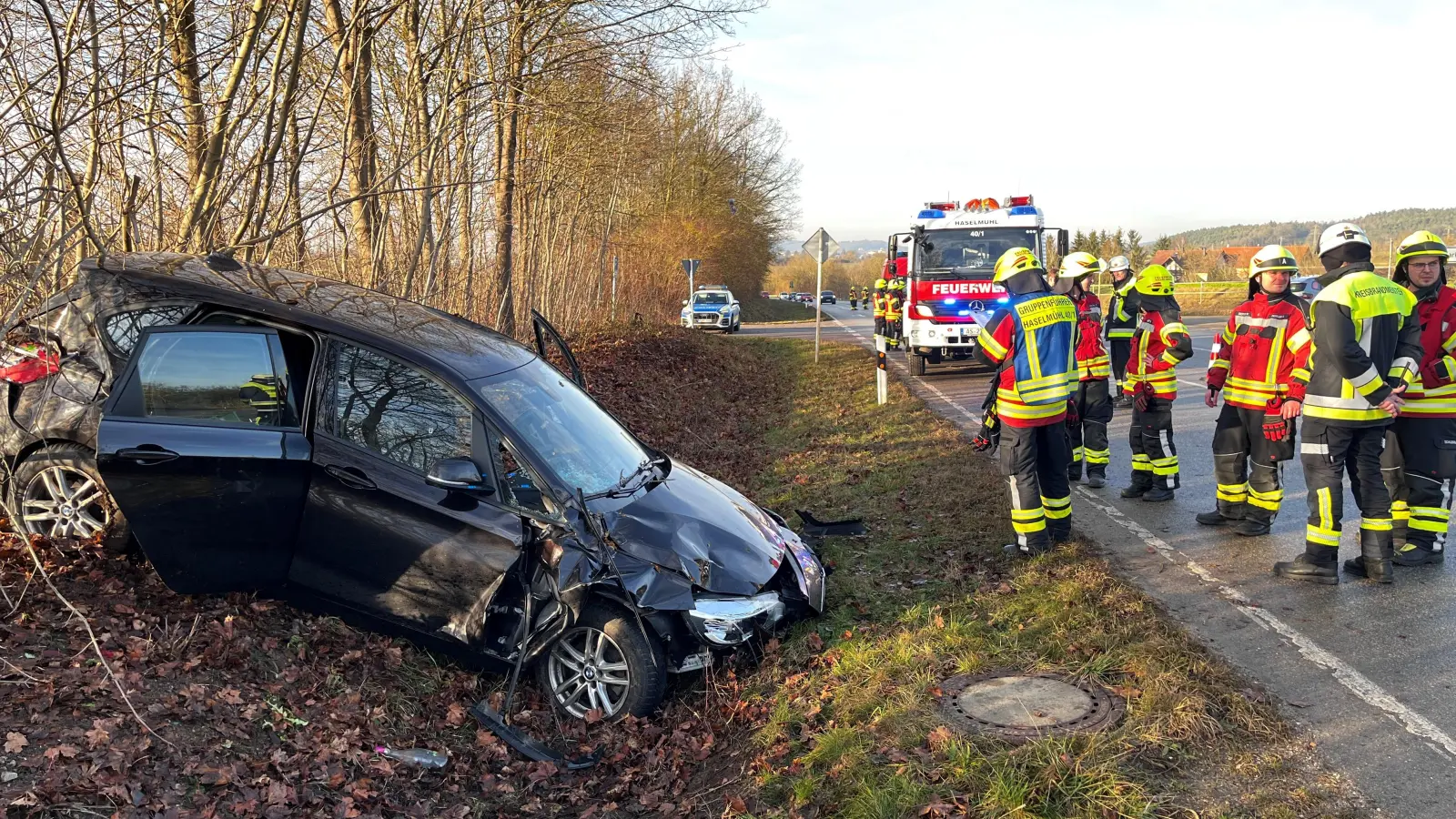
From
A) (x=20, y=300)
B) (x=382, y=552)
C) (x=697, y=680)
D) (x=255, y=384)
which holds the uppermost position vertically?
(x=20, y=300)

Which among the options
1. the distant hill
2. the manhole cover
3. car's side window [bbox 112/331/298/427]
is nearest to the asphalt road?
the manhole cover

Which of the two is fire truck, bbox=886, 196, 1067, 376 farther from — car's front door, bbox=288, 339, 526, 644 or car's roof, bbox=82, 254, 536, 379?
car's front door, bbox=288, 339, 526, 644

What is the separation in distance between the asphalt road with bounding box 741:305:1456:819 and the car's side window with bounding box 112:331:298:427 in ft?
15.5

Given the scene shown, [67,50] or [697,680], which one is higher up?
[67,50]

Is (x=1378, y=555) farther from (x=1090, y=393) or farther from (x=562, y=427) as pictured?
(x=562, y=427)

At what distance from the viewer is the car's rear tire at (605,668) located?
4.30 meters

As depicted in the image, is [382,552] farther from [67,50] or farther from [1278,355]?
[1278,355]

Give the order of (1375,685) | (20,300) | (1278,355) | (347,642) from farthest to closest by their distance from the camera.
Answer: (1278,355), (347,642), (1375,685), (20,300)

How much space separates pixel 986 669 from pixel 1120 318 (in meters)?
6.47

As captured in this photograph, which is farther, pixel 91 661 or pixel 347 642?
pixel 347 642

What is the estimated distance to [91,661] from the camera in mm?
3936

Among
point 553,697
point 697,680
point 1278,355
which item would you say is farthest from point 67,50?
point 1278,355

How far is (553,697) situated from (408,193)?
870 centimetres

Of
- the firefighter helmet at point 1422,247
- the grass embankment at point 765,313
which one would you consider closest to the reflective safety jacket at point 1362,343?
the firefighter helmet at point 1422,247
